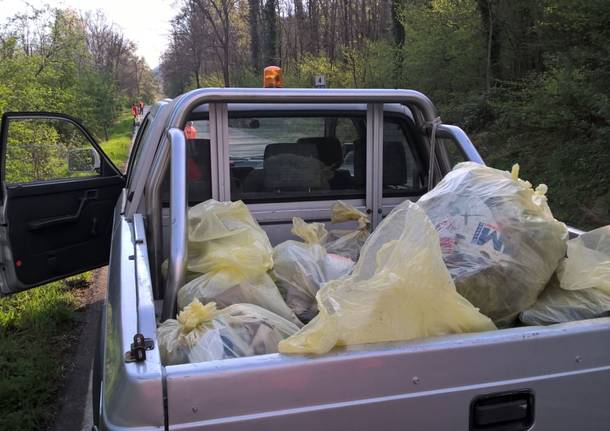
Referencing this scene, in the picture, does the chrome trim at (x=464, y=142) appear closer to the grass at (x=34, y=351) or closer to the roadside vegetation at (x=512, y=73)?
the grass at (x=34, y=351)

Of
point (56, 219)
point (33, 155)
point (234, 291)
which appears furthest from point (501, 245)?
point (33, 155)

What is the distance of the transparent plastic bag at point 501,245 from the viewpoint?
2.05 meters

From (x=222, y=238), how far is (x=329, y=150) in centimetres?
138

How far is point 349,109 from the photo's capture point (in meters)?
3.62

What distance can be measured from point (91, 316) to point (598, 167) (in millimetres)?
6461

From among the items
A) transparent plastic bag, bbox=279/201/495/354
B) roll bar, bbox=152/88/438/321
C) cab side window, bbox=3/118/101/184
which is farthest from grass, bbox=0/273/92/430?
transparent plastic bag, bbox=279/201/495/354

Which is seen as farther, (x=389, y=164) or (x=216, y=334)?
(x=389, y=164)

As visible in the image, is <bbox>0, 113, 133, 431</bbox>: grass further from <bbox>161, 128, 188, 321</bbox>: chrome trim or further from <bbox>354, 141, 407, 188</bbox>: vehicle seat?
<bbox>354, 141, 407, 188</bbox>: vehicle seat

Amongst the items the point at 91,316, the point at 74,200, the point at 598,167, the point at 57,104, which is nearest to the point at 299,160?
the point at 74,200

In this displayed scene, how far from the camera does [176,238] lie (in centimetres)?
212

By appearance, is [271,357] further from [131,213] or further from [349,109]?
[349,109]

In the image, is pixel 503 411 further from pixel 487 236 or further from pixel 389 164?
pixel 389 164

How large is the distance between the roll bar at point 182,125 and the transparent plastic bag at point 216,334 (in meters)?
0.24

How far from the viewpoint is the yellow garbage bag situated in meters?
2.34
